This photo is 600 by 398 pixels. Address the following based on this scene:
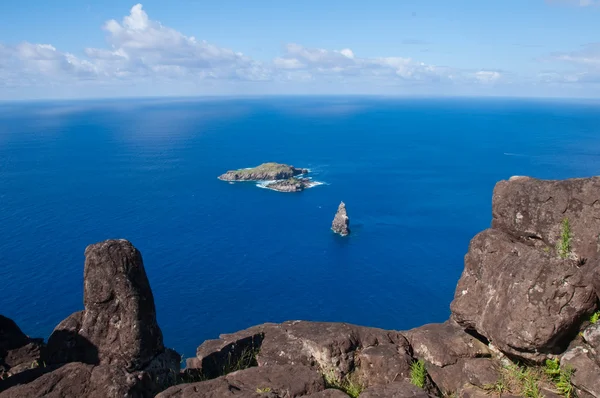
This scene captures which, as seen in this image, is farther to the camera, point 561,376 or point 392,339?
point 392,339

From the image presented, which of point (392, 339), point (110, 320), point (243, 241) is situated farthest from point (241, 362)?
point (243, 241)

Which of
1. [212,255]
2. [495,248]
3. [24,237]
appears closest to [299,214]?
[212,255]

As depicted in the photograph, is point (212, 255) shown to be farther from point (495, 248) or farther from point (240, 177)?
point (495, 248)

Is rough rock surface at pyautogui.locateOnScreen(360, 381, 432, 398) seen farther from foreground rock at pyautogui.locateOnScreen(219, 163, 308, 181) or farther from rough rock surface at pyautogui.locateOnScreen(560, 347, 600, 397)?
foreground rock at pyautogui.locateOnScreen(219, 163, 308, 181)

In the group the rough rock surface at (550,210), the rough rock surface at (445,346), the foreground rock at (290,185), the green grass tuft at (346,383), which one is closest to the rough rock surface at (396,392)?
the green grass tuft at (346,383)

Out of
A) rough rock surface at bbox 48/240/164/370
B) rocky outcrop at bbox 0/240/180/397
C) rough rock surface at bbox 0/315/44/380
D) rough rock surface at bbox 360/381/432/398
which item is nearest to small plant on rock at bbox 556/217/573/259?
rough rock surface at bbox 360/381/432/398

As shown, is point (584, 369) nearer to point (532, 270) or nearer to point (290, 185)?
point (532, 270)
